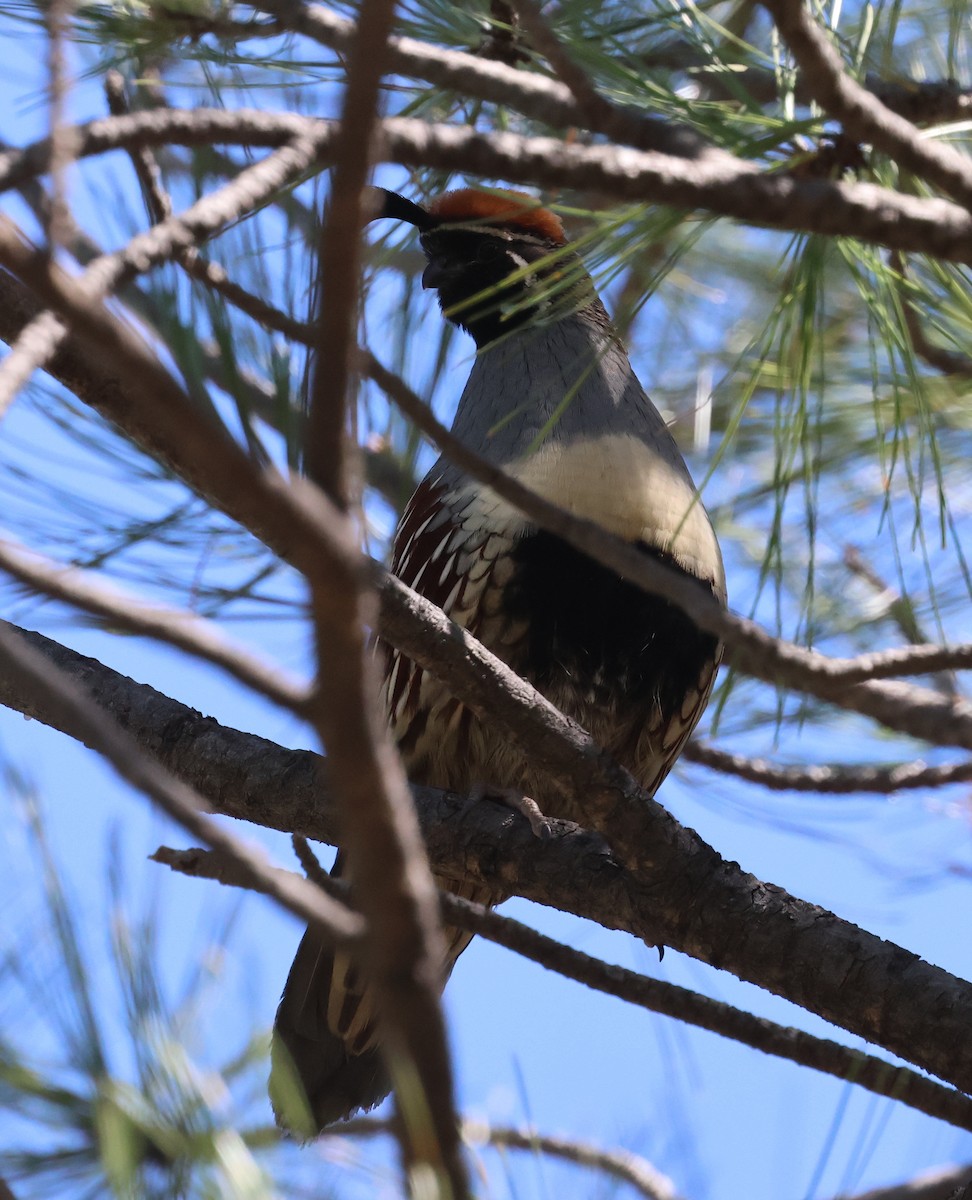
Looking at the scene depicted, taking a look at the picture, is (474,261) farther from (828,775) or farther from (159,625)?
(159,625)

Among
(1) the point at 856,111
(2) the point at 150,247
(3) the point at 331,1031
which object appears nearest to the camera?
(2) the point at 150,247

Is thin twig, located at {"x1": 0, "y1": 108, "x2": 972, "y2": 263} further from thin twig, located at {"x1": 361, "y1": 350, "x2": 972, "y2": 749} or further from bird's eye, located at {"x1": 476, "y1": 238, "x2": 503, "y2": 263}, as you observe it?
bird's eye, located at {"x1": 476, "y1": 238, "x2": 503, "y2": 263}

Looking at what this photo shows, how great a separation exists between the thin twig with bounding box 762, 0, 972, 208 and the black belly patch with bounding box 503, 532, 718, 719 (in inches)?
56.8

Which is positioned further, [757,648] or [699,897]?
[699,897]

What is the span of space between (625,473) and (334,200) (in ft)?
6.89

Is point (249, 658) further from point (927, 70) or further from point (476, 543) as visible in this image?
point (927, 70)

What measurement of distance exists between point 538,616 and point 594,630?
0.13 meters

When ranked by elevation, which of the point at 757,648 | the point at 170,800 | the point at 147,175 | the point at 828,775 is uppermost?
the point at 828,775

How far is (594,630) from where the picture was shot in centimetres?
302

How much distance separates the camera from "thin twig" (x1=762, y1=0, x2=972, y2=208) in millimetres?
1496

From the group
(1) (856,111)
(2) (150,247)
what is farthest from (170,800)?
(1) (856,111)

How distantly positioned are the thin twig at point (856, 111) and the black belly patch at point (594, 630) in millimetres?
1442

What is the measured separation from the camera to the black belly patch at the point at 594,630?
2.97 metres

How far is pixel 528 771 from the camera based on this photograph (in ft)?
9.97
